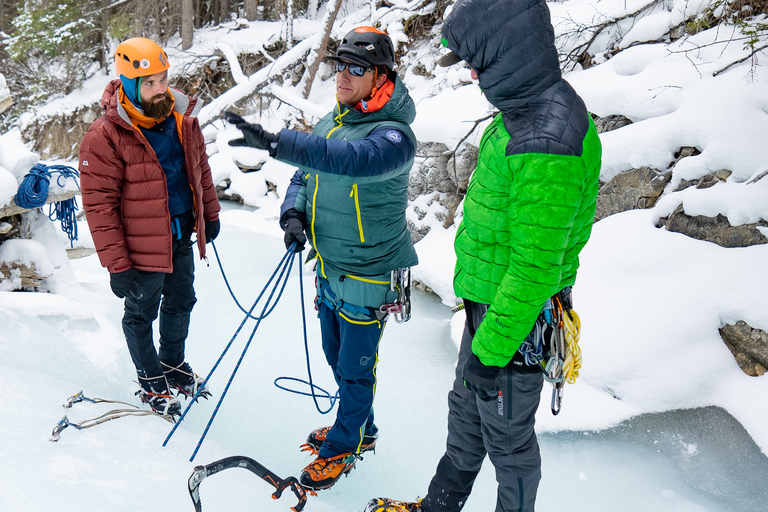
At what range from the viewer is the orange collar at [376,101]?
1.92 m

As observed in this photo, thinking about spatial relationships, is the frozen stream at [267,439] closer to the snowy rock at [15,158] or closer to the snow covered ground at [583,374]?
the snow covered ground at [583,374]

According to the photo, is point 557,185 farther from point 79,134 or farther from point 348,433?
point 79,134

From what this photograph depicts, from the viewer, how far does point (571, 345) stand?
5.24 feet

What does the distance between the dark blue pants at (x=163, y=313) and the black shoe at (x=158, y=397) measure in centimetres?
4

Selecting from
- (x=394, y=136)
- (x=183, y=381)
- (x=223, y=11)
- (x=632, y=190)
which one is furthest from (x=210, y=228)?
(x=223, y=11)

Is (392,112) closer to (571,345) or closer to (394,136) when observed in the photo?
(394,136)

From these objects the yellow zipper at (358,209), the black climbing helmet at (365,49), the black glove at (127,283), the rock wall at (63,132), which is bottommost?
the rock wall at (63,132)

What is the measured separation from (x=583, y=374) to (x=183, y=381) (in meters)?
2.21

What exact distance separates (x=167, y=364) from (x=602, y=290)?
2.58m

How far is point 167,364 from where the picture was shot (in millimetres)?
2785

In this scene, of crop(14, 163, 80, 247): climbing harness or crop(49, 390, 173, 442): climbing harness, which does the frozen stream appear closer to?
crop(49, 390, 173, 442): climbing harness

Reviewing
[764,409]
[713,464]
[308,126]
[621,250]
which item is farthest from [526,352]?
[308,126]

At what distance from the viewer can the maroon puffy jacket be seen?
2203mm

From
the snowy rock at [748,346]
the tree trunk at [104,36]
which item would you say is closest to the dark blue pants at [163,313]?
the snowy rock at [748,346]
